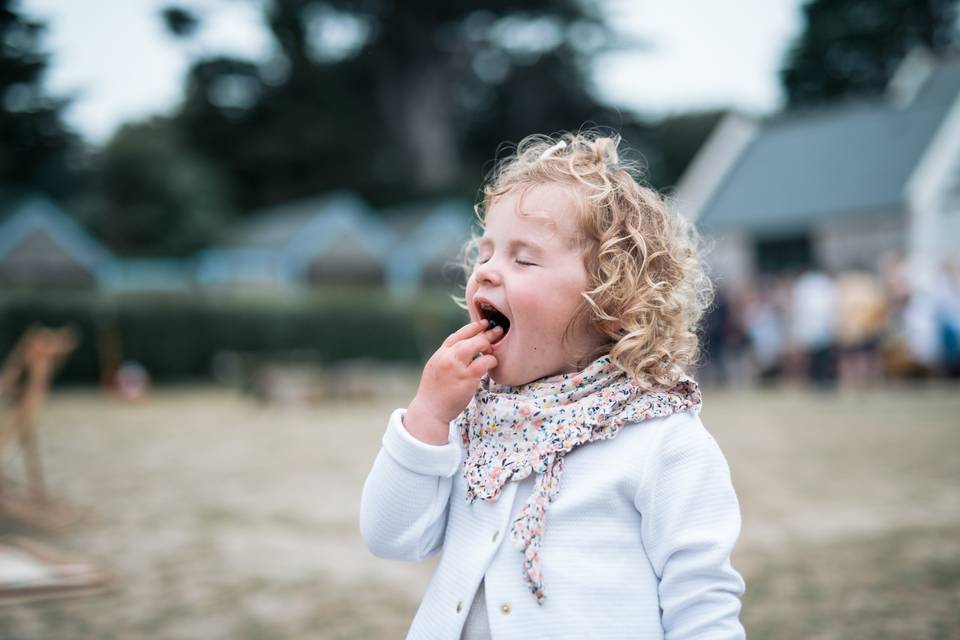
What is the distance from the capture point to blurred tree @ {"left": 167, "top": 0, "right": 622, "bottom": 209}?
33062mm

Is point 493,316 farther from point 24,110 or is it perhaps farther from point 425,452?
point 24,110

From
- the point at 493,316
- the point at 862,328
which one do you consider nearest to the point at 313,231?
the point at 862,328

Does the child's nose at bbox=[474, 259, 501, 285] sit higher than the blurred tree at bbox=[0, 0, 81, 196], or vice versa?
the blurred tree at bbox=[0, 0, 81, 196]

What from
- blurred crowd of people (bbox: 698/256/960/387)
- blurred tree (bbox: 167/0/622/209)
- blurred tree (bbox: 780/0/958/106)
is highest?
blurred tree (bbox: 780/0/958/106)

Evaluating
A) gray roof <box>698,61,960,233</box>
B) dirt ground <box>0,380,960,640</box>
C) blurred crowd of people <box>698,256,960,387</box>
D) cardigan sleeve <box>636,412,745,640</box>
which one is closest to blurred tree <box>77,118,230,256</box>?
gray roof <box>698,61,960,233</box>

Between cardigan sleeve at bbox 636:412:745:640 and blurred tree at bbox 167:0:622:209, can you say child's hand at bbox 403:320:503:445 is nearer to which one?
cardigan sleeve at bbox 636:412:745:640

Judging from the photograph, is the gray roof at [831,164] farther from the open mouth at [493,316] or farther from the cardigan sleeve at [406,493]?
the cardigan sleeve at [406,493]

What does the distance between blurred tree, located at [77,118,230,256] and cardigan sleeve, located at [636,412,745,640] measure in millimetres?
35743

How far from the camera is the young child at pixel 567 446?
147cm

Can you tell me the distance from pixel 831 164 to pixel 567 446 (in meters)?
23.9

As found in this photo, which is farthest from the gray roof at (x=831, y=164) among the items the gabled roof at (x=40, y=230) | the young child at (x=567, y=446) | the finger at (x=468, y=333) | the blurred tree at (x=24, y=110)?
the gabled roof at (x=40, y=230)

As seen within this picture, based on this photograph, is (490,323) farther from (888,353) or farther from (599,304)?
(888,353)

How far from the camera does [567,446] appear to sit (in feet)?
4.95

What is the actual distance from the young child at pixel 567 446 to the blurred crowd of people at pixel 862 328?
1043cm
